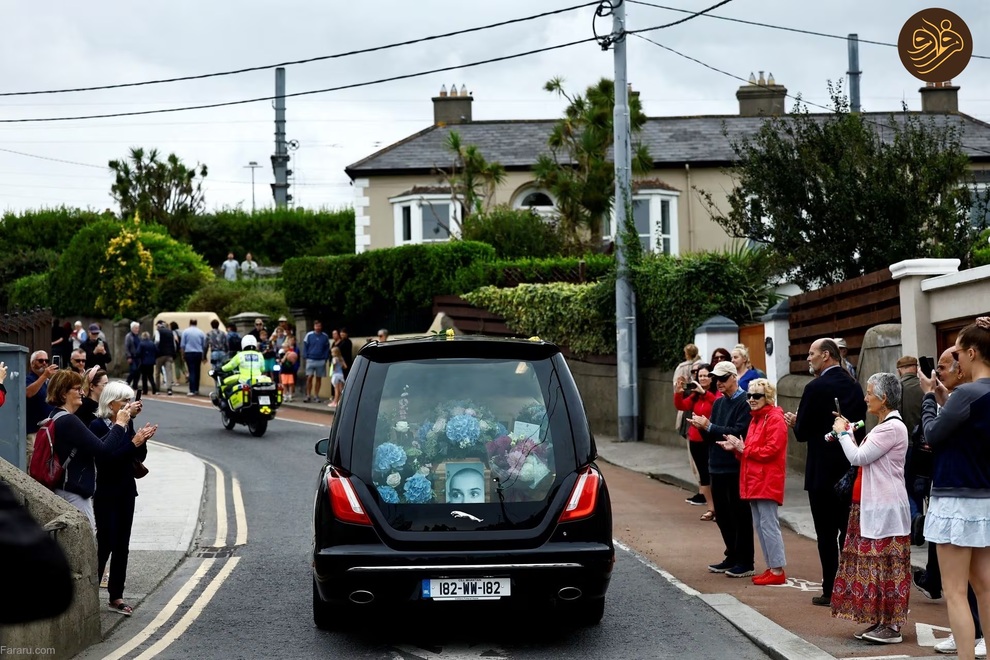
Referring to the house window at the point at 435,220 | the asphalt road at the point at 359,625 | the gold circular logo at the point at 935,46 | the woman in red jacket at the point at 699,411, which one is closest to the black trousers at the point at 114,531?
the asphalt road at the point at 359,625

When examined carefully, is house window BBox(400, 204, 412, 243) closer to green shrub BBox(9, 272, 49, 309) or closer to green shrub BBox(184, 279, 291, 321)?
green shrub BBox(184, 279, 291, 321)

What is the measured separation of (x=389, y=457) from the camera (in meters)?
7.85

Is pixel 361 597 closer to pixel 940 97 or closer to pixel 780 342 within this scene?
pixel 780 342

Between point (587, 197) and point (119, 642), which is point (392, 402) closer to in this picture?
point (119, 642)

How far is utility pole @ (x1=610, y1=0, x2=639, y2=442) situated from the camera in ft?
68.9

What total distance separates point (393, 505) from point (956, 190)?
12757 mm

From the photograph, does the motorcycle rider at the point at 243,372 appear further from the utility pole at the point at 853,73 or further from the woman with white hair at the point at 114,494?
the utility pole at the point at 853,73

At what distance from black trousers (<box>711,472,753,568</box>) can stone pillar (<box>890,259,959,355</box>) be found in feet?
11.8

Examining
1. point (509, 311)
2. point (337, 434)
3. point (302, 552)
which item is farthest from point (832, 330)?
point (509, 311)

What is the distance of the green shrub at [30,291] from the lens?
44000mm

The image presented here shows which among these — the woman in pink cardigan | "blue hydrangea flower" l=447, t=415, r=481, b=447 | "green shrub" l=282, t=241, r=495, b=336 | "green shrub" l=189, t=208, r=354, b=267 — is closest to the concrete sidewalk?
the woman in pink cardigan

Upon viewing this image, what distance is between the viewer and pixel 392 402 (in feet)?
26.1

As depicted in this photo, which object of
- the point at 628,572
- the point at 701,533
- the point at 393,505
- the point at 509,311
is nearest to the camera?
the point at 393,505
